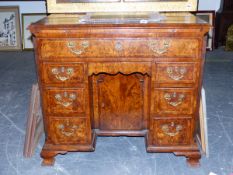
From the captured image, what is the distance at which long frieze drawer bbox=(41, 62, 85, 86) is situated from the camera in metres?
1.70

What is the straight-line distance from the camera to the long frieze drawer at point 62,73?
1703 mm

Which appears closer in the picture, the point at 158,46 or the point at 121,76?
the point at 158,46

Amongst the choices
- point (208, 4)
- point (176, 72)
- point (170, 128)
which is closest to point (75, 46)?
point (176, 72)

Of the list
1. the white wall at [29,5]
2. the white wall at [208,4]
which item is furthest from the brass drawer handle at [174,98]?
the white wall at [29,5]

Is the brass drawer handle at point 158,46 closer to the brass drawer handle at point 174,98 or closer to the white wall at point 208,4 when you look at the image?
the brass drawer handle at point 174,98

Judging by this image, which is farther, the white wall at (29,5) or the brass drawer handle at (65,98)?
the white wall at (29,5)

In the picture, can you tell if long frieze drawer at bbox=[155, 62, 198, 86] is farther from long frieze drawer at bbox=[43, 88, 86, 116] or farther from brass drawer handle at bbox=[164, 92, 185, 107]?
long frieze drawer at bbox=[43, 88, 86, 116]

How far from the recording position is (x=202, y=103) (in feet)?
6.53

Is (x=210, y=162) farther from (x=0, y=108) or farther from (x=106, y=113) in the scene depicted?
(x=0, y=108)

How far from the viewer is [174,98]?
1.78 m

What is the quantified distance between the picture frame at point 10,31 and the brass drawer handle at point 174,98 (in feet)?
11.8

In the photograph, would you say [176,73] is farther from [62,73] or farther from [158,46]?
[62,73]

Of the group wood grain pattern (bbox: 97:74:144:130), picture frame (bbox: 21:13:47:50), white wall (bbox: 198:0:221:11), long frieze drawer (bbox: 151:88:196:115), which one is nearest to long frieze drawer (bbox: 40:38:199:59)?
long frieze drawer (bbox: 151:88:196:115)

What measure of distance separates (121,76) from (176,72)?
406 millimetres
